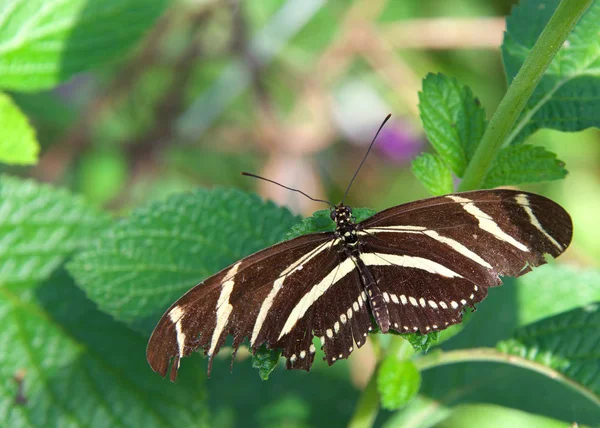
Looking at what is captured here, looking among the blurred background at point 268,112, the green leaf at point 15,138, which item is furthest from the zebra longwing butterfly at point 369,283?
the blurred background at point 268,112

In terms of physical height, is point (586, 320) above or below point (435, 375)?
above

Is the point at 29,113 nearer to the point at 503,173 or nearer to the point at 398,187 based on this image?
the point at 398,187

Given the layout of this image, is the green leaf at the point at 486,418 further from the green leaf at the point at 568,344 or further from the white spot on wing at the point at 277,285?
the white spot on wing at the point at 277,285

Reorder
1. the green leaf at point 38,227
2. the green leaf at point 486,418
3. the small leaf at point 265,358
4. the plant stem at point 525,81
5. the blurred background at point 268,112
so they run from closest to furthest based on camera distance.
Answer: the plant stem at point 525,81 < the small leaf at point 265,358 < the green leaf at point 38,227 < the green leaf at point 486,418 < the blurred background at point 268,112

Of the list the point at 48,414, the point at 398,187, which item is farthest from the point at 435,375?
the point at 398,187

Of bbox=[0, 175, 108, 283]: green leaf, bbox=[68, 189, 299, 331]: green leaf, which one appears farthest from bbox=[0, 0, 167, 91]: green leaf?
bbox=[68, 189, 299, 331]: green leaf

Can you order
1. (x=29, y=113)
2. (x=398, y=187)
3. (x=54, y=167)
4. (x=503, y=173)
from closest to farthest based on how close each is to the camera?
(x=503, y=173) → (x=54, y=167) → (x=29, y=113) → (x=398, y=187)
